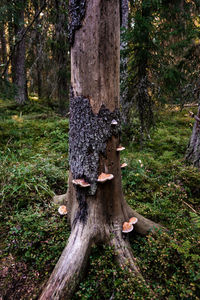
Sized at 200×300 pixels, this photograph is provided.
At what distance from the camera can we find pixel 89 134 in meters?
2.28

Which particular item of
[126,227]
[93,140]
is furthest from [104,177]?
[126,227]

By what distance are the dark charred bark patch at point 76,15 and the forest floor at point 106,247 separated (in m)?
2.75

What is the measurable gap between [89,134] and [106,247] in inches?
62.1

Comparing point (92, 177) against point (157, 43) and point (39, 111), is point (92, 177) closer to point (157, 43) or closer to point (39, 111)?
point (157, 43)

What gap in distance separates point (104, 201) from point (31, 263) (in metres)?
1.37

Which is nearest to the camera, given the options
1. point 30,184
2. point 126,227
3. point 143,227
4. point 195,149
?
point 126,227

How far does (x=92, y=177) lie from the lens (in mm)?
2354

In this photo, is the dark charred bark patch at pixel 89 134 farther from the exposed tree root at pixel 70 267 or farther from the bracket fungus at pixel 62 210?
the bracket fungus at pixel 62 210

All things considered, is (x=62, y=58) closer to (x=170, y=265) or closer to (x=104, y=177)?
(x=104, y=177)

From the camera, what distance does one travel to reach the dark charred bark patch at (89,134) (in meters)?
2.25

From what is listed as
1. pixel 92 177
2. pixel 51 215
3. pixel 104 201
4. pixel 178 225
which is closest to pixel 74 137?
pixel 92 177

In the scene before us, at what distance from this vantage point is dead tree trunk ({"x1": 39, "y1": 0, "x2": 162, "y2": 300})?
207 cm

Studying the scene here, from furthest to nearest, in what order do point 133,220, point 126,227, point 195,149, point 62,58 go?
1. point 62,58
2. point 195,149
3. point 133,220
4. point 126,227

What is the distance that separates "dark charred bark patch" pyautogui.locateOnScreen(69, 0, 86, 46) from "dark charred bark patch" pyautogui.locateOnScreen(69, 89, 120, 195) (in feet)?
2.60
